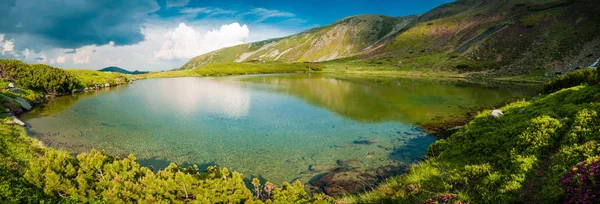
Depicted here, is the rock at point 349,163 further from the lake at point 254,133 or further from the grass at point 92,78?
the grass at point 92,78

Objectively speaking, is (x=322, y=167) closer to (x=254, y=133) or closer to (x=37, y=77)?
(x=254, y=133)

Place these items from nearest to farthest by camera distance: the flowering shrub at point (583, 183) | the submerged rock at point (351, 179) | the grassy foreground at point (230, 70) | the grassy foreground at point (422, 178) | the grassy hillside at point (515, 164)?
the flowering shrub at point (583, 183), the grassy foreground at point (422, 178), the grassy hillside at point (515, 164), the submerged rock at point (351, 179), the grassy foreground at point (230, 70)

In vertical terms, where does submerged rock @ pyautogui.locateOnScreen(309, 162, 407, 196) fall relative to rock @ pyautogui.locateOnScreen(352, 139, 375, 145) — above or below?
below

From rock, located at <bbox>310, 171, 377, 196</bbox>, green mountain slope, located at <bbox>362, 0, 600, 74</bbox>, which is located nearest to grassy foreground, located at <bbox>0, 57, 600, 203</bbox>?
rock, located at <bbox>310, 171, 377, 196</bbox>

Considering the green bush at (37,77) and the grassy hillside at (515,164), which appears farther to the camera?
the green bush at (37,77)

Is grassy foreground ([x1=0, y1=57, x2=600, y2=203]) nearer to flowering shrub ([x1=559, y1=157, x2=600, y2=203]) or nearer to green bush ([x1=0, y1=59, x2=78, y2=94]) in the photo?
flowering shrub ([x1=559, y1=157, x2=600, y2=203])

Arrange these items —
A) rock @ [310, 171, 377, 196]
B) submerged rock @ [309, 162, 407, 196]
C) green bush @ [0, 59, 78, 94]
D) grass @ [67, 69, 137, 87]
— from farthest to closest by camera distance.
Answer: grass @ [67, 69, 137, 87], green bush @ [0, 59, 78, 94], submerged rock @ [309, 162, 407, 196], rock @ [310, 171, 377, 196]

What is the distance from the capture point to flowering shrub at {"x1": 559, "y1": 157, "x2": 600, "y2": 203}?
7.09 metres

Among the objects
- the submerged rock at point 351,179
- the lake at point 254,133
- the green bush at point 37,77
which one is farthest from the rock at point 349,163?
the green bush at point 37,77

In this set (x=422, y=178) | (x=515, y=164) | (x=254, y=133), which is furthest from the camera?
(x=254, y=133)

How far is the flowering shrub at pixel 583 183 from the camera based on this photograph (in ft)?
23.3

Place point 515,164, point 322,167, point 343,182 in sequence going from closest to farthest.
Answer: point 515,164, point 343,182, point 322,167

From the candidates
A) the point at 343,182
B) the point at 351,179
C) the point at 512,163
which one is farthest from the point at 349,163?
the point at 512,163

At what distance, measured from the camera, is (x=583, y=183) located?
303 inches
